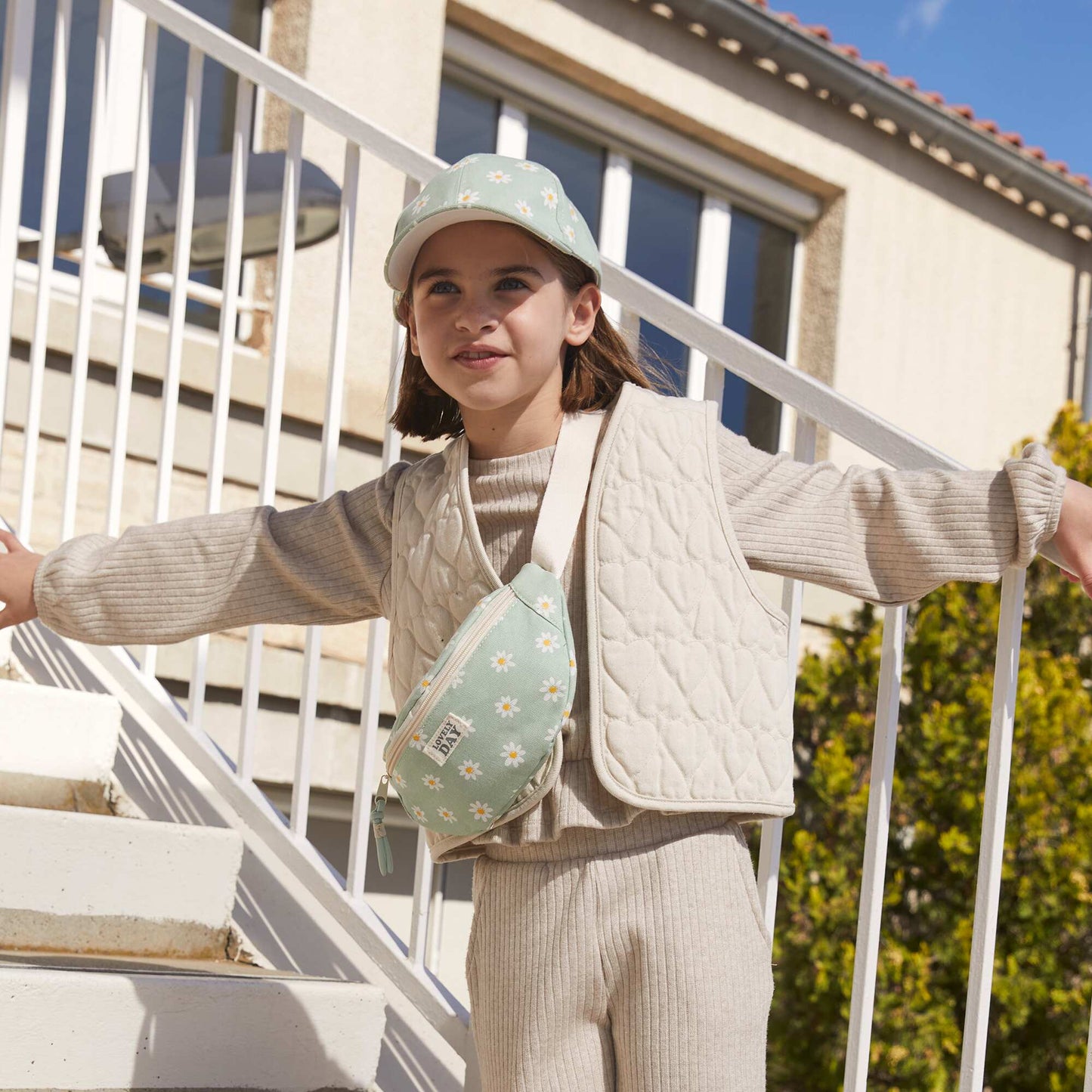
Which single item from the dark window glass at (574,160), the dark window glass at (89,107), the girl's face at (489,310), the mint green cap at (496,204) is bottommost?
the girl's face at (489,310)

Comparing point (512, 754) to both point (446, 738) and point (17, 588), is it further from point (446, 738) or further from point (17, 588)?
point (17, 588)

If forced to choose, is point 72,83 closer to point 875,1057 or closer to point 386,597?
point 386,597

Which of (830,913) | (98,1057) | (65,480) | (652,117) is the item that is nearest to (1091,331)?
(652,117)

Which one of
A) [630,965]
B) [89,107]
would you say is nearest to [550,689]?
[630,965]

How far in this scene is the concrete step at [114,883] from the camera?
5.96 ft

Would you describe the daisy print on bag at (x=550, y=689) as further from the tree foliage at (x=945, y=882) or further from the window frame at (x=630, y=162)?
the window frame at (x=630, y=162)

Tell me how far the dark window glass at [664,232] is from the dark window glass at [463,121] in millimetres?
792

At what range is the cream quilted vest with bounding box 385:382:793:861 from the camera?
1.36m

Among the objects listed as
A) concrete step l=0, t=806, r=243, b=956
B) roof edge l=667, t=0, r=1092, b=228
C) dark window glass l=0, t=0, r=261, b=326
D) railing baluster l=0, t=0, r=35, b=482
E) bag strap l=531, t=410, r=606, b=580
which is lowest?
concrete step l=0, t=806, r=243, b=956

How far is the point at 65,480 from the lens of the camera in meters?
2.42

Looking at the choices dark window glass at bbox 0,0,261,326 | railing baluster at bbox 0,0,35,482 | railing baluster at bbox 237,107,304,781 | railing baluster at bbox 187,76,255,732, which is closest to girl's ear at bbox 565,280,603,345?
railing baluster at bbox 237,107,304,781

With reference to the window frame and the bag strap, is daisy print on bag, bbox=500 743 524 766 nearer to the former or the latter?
the bag strap

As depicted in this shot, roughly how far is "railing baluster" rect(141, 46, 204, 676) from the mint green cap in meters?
0.89

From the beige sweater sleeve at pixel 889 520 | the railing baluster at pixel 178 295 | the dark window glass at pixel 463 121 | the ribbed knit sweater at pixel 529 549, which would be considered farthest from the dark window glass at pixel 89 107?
the beige sweater sleeve at pixel 889 520
